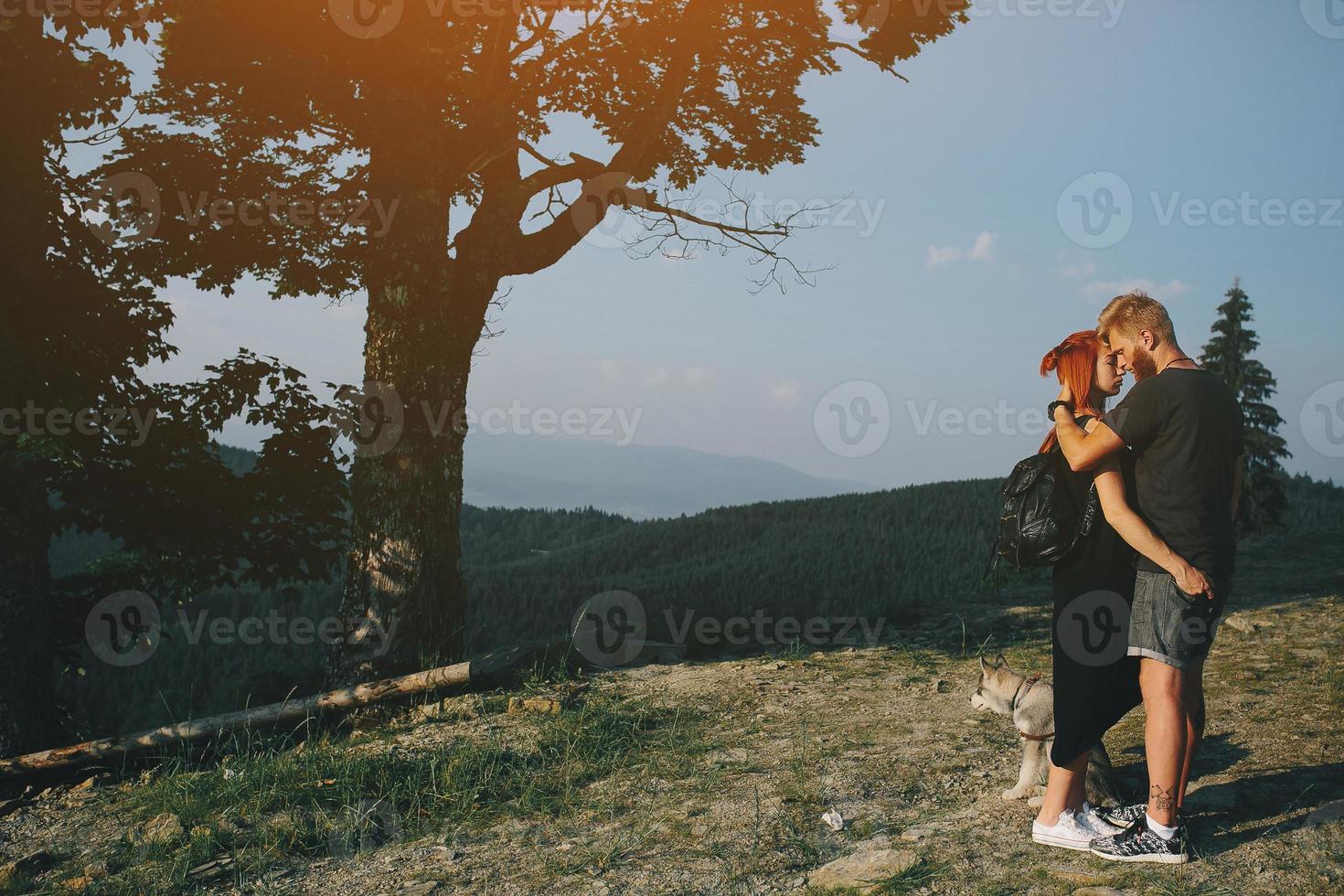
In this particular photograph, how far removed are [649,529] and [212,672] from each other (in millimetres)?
12994

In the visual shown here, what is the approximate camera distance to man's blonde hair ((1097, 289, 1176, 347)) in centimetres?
466

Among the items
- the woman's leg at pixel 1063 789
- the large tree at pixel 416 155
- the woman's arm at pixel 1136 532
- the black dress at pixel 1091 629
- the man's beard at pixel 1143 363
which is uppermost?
the large tree at pixel 416 155

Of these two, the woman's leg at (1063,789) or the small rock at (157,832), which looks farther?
the small rock at (157,832)

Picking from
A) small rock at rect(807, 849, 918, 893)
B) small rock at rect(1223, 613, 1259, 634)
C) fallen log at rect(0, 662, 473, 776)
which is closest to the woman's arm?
small rock at rect(807, 849, 918, 893)

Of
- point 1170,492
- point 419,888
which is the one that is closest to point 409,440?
point 419,888

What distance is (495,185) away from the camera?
37.2ft

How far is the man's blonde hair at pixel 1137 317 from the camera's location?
4660 millimetres

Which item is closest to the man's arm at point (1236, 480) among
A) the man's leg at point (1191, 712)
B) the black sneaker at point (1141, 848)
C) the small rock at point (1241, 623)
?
the man's leg at point (1191, 712)

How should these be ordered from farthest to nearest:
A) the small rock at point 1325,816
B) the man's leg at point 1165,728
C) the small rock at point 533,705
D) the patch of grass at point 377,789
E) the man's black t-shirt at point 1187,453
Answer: the small rock at point 533,705
the patch of grass at point 377,789
the small rock at point 1325,816
the man's leg at point 1165,728
the man's black t-shirt at point 1187,453

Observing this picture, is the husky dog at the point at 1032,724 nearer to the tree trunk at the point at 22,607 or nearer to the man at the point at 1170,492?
the man at the point at 1170,492

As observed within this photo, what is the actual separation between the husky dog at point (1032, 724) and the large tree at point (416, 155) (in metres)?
6.57

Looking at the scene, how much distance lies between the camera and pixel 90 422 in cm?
1027

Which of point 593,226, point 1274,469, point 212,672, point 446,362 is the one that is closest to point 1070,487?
point 446,362

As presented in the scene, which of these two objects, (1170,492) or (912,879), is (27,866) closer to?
(912,879)
